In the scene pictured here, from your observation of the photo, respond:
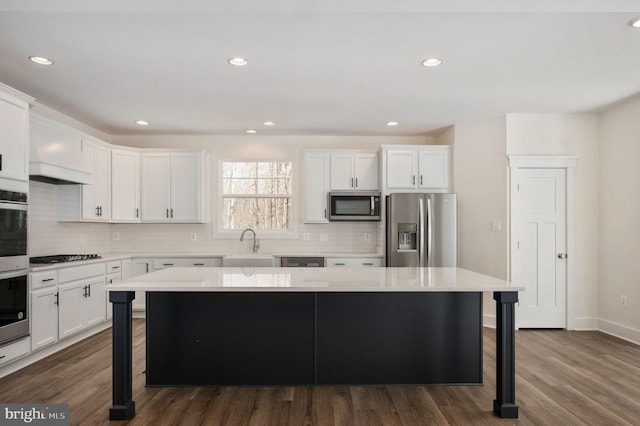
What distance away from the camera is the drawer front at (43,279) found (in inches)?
142

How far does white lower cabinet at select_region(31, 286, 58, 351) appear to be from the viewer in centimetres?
362

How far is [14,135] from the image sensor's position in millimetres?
3439

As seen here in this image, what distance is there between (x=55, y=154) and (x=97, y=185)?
0.92m

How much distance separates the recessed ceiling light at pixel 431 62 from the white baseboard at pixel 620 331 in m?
3.53

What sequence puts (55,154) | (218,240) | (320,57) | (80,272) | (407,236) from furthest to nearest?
(218,240) → (407,236) → (80,272) → (55,154) → (320,57)

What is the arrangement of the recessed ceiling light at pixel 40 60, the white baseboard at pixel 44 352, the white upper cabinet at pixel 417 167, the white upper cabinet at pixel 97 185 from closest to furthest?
the recessed ceiling light at pixel 40 60
the white baseboard at pixel 44 352
the white upper cabinet at pixel 97 185
the white upper cabinet at pixel 417 167

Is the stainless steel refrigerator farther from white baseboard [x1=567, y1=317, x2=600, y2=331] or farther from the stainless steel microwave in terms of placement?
white baseboard [x1=567, y1=317, x2=600, y2=331]

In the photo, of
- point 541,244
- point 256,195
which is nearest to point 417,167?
point 541,244

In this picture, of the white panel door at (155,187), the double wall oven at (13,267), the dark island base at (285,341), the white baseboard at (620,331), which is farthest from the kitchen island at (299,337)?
the white panel door at (155,187)

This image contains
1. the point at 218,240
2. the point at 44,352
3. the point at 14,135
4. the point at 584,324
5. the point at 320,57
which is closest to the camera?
the point at 320,57

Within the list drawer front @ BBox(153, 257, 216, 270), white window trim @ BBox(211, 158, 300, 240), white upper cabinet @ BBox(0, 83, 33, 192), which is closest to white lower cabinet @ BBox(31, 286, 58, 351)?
white upper cabinet @ BBox(0, 83, 33, 192)

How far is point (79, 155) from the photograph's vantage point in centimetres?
462

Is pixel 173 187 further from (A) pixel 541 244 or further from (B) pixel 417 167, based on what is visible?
(A) pixel 541 244

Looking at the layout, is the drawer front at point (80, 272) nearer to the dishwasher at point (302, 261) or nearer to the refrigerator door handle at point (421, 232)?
the dishwasher at point (302, 261)
